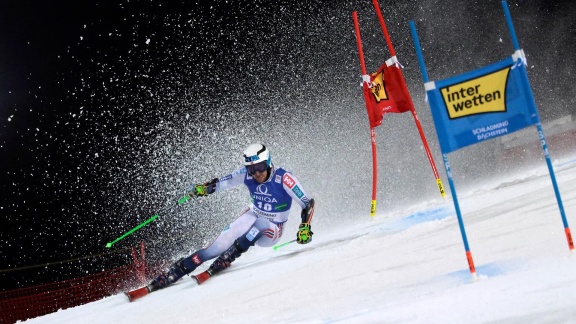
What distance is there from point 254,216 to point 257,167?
70 cm

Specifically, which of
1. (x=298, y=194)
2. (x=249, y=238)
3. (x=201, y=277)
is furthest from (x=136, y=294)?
(x=298, y=194)

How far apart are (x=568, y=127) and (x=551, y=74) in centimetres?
611

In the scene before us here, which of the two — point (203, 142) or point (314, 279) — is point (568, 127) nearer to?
point (203, 142)

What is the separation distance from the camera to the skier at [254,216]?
622cm

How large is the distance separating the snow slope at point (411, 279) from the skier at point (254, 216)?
193mm

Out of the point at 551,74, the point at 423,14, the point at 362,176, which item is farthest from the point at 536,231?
the point at 551,74

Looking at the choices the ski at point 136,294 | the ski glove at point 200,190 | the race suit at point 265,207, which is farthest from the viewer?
the ski glove at point 200,190

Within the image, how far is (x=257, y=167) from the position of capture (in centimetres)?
627

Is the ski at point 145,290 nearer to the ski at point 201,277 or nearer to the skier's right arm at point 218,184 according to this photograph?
the ski at point 201,277

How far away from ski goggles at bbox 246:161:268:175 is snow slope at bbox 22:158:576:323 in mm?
1019

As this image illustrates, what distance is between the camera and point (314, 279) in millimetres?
4438

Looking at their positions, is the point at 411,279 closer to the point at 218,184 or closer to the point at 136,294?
the point at 136,294

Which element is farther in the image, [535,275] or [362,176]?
[362,176]

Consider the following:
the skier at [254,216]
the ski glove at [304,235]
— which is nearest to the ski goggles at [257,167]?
the skier at [254,216]
